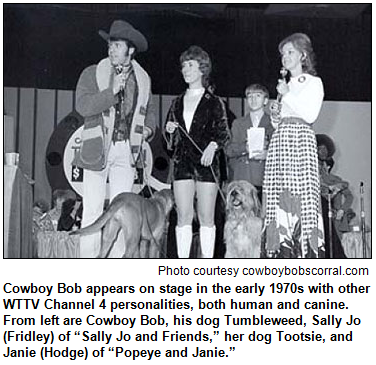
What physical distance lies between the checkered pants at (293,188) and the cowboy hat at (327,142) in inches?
1.3

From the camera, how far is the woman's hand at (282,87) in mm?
2709

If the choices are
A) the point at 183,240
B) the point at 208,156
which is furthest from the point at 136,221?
the point at 208,156

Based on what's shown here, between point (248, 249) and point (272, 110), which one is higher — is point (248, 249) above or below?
below

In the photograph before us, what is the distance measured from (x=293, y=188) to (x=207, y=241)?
328 millimetres

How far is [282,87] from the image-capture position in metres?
2.72

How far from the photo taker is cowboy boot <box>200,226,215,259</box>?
2641 millimetres

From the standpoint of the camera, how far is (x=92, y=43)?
2.74m

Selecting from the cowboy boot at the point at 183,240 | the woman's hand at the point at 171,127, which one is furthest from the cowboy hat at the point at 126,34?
the cowboy boot at the point at 183,240

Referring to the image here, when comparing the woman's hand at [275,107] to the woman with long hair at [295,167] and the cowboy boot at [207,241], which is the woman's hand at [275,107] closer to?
the woman with long hair at [295,167]

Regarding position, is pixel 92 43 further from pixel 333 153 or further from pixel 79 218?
pixel 333 153
